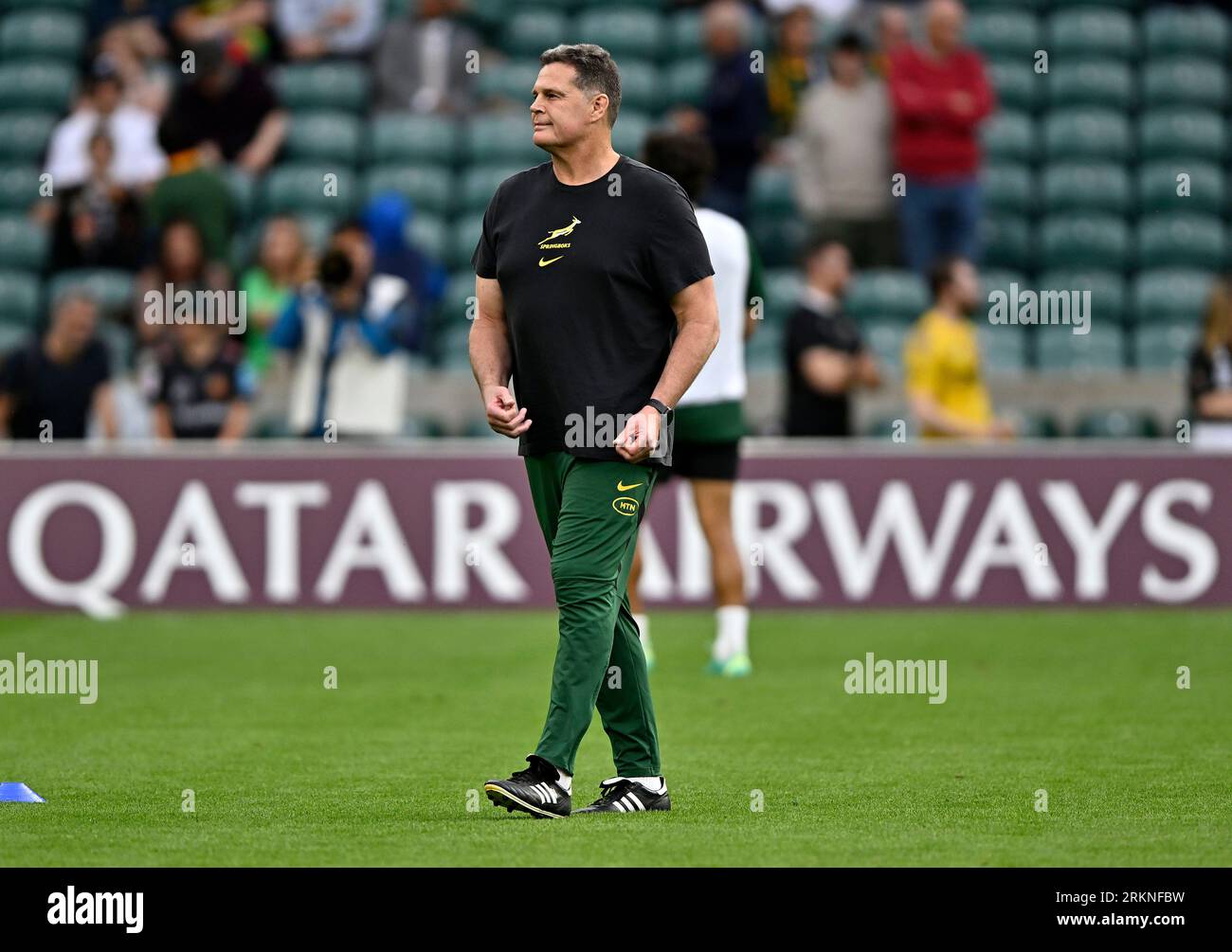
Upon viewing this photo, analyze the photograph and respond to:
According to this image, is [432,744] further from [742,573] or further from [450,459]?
[450,459]

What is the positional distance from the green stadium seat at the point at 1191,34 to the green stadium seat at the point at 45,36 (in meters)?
8.90

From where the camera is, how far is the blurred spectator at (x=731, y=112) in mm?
16828

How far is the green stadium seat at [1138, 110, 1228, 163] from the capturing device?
18.5 meters

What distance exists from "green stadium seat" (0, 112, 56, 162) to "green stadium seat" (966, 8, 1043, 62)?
741 cm

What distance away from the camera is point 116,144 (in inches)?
690

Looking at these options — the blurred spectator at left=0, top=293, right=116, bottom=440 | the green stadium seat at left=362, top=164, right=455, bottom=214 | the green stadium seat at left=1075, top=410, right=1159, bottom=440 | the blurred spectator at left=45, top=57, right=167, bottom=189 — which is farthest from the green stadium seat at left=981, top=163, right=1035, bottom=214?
the blurred spectator at left=0, top=293, right=116, bottom=440

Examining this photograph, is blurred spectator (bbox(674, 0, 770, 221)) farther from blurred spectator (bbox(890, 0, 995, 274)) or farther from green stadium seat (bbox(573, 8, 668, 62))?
green stadium seat (bbox(573, 8, 668, 62))

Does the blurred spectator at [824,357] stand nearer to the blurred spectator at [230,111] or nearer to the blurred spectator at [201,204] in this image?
the blurred spectator at [201,204]

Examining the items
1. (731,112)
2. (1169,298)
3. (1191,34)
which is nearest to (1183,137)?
(1191,34)

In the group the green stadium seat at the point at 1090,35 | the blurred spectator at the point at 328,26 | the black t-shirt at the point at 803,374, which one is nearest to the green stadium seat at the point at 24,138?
the blurred spectator at the point at 328,26

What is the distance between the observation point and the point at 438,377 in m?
16.2

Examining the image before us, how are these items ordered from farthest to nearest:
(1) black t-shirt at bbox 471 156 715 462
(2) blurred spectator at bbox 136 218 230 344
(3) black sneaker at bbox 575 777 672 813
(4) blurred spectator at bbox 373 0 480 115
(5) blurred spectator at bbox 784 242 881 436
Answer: (4) blurred spectator at bbox 373 0 480 115 → (2) blurred spectator at bbox 136 218 230 344 → (5) blurred spectator at bbox 784 242 881 436 → (3) black sneaker at bbox 575 777 672 813 → (1) black t-shirt at bbox 471 156 715 462

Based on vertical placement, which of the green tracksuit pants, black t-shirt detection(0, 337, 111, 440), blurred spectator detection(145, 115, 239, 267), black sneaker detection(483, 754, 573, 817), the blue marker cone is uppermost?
blurred spectator detection(145, 115, 239, 267)

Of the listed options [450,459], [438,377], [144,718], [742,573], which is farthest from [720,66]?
[144,718]
